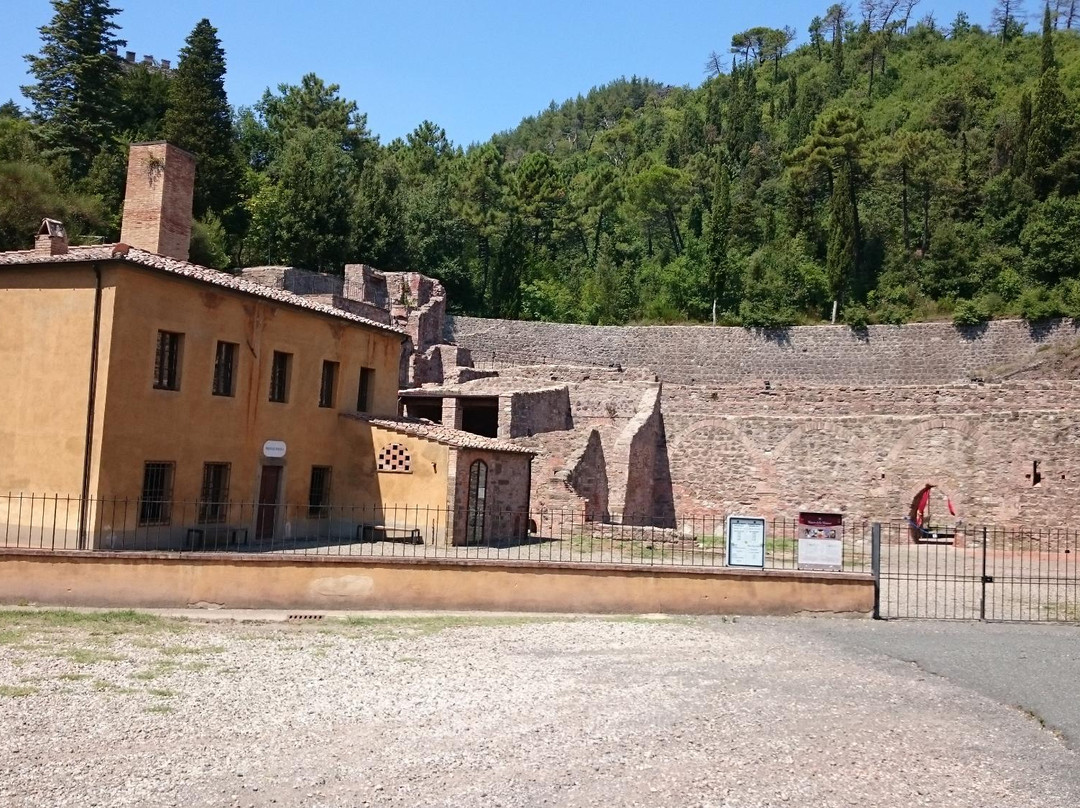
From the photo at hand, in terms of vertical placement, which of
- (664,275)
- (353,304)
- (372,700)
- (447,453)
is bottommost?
(372,700)

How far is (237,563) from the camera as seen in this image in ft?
45.0

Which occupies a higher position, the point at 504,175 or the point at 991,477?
the point at 504,175

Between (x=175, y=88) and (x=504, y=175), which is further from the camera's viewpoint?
(x=504, y=175)

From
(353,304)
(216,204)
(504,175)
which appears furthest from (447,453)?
(504,175)

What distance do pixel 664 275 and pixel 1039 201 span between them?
18.1 meters

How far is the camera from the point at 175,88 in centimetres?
4500

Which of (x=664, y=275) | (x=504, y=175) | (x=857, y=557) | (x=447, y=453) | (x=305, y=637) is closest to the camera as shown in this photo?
(x=305, y=637)

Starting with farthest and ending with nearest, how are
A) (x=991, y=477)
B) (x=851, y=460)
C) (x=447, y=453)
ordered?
(x=851, y=460) < (x=991, y=477) < (x=447, y=453)

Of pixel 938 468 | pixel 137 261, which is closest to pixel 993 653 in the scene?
pixel 137 261

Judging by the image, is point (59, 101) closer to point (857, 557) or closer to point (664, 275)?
point (664, 275)

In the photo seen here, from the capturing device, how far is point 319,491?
2088 cm

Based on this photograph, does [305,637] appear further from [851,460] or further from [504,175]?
[504,175]

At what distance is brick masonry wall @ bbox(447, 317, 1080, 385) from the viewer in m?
38.8

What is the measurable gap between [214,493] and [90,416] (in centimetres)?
309
